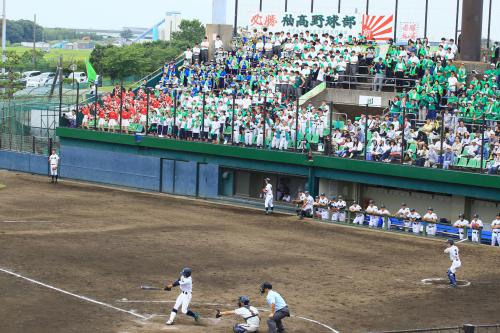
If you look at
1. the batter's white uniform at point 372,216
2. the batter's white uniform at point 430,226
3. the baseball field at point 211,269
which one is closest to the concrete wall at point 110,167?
the baseball field at point 211,269

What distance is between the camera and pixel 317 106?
45438 mm

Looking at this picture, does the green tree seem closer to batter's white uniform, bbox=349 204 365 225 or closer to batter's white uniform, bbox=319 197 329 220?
batter's white uniform, bbox=319 197 329 220

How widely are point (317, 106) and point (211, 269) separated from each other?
735 inches

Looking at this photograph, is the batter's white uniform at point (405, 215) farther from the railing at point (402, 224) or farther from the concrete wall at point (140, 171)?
the concrete wall at point (140, 171)

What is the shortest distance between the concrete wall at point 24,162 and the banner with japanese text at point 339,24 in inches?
582

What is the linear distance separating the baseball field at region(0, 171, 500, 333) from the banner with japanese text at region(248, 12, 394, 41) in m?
14.7

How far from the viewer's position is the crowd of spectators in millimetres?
37844

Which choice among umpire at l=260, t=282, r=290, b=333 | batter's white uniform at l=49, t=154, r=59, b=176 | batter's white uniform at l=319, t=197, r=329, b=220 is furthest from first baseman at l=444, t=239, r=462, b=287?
batter's white uniform at l=49, t=154, r=59, b=176

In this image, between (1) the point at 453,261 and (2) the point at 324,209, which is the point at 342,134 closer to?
(2) the point at 324,209

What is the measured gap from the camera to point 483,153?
3578 centimetres

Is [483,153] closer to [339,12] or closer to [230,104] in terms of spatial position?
[230,104]

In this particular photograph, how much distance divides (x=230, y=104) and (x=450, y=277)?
2035 centimetres

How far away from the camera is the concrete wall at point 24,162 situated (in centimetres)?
5122

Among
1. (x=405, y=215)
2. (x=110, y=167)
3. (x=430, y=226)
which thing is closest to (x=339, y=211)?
(x=405, y=215)
